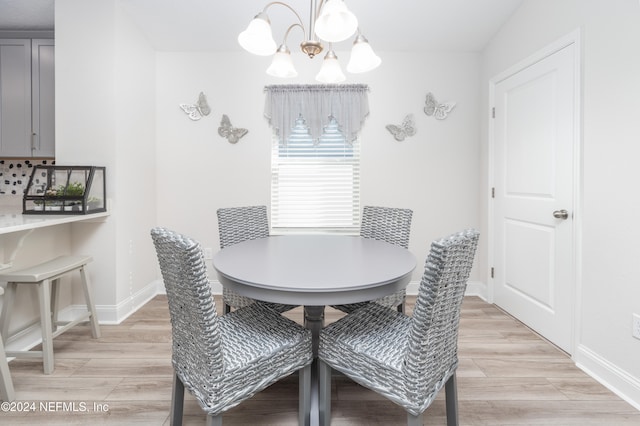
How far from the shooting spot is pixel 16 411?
1.61 m

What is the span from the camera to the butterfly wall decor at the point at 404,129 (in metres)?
3.29

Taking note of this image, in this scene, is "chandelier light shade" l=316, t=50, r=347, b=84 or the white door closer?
"chandelier light shade" l=316, t=50, r=347, b=84

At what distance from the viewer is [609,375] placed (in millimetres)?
1850

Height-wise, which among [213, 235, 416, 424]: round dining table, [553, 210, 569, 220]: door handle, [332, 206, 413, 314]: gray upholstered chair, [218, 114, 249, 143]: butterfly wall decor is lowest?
[213, 235, 416, 424]: round dining table

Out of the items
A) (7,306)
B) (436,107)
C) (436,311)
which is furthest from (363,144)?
(7,306)

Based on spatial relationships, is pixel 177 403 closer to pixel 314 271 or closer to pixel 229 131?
pixel 314 271

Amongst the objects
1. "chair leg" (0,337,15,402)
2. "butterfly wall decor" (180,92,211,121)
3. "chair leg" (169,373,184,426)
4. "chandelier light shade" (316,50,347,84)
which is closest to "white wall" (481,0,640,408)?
"chandelier light shade" (316,50,347,84)

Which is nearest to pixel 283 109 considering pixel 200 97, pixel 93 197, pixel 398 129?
pixel 200 97

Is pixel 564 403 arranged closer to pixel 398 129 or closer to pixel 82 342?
pixel 398 129

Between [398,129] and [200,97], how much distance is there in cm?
200

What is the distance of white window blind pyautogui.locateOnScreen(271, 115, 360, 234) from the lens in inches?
131

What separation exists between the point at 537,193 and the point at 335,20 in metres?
2.06

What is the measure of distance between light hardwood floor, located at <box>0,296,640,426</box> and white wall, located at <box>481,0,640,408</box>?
0.20m

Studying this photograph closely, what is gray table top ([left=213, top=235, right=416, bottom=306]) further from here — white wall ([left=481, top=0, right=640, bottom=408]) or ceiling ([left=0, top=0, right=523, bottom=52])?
ceiling ([left=0, top=0, right=523, bottom=52])
